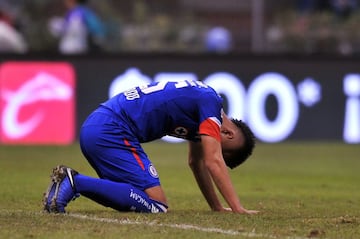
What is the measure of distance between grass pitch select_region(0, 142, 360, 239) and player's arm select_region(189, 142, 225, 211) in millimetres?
112

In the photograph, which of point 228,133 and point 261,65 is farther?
point 261,65

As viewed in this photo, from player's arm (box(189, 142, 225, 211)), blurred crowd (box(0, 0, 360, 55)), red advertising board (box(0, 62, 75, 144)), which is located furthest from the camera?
blurred crowd (box(0, 0, 360, 55))

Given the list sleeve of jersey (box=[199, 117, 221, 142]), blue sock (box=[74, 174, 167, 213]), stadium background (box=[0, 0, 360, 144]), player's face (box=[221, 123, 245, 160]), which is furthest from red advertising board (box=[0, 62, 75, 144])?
sleeve of jersey (box=[199, 117, 221, 142])

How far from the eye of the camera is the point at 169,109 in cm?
829

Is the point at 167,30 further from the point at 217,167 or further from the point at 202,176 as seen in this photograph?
the point at 217,167

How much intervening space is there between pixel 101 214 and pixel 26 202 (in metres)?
1.25

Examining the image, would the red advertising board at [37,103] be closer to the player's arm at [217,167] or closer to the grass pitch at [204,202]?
the grass pitch at [204,202]

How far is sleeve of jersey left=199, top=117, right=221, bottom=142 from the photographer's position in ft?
26.5

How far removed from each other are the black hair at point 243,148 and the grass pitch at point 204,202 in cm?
47

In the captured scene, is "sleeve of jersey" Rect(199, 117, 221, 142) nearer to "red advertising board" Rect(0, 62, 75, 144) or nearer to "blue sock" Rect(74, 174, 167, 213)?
"blue sock" Rect(74, 174, 167, 213)

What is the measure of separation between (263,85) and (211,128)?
35.9 ft

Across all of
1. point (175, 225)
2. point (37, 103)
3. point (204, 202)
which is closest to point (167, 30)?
point (37, 103)

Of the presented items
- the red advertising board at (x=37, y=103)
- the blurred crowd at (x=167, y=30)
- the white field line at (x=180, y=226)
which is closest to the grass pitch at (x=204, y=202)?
the white field line at (x=180, y=226)

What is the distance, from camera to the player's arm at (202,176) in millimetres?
8859
